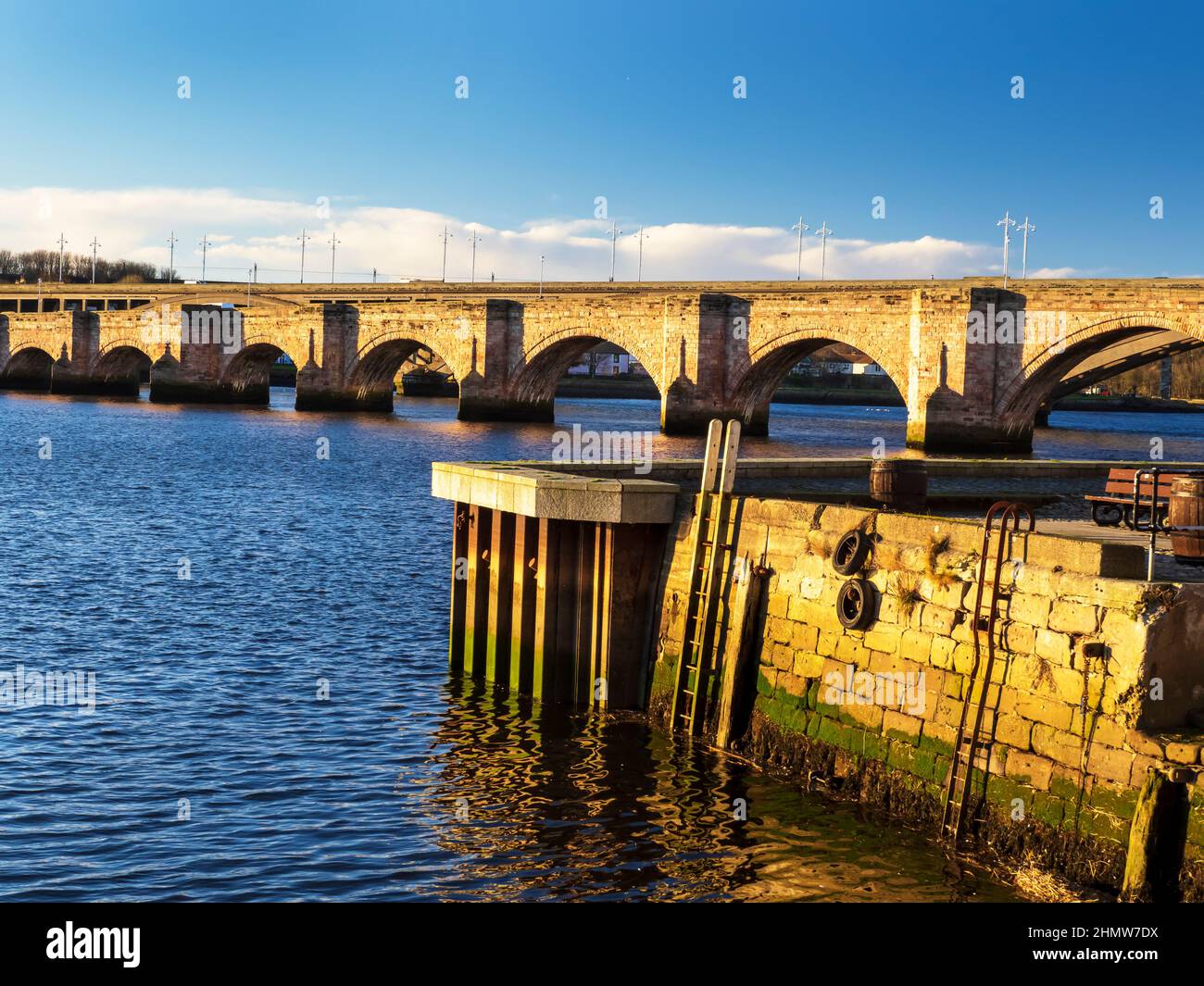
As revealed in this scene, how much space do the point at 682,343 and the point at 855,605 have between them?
58.8 m

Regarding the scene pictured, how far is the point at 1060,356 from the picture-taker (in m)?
58.6

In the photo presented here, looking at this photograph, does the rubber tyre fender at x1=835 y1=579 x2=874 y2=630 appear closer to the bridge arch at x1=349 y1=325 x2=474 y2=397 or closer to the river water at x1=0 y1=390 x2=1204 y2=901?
the river water at x1=0 y1=390 x2=1204 y2=901

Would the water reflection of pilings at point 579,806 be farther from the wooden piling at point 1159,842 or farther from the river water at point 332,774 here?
the wooden piling at point 1159,842

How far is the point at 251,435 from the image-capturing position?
74438mm

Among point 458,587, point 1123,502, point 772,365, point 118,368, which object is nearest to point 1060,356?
point 772,365

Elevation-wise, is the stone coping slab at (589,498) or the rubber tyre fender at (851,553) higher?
the stone coping slab at (589,498)

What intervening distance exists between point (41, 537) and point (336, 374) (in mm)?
61264

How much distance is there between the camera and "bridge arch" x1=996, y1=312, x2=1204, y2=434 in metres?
56.0

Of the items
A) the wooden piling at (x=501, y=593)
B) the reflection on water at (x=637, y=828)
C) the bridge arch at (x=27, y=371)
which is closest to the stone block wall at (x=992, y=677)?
the reflection on water at (x=637, y=828)

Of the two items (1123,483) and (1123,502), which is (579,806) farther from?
(1123,483)

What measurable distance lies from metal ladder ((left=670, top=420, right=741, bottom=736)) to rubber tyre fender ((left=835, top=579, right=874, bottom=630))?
2.03m

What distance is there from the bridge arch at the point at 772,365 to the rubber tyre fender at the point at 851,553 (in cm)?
4931

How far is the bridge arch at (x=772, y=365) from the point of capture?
6550 cm
